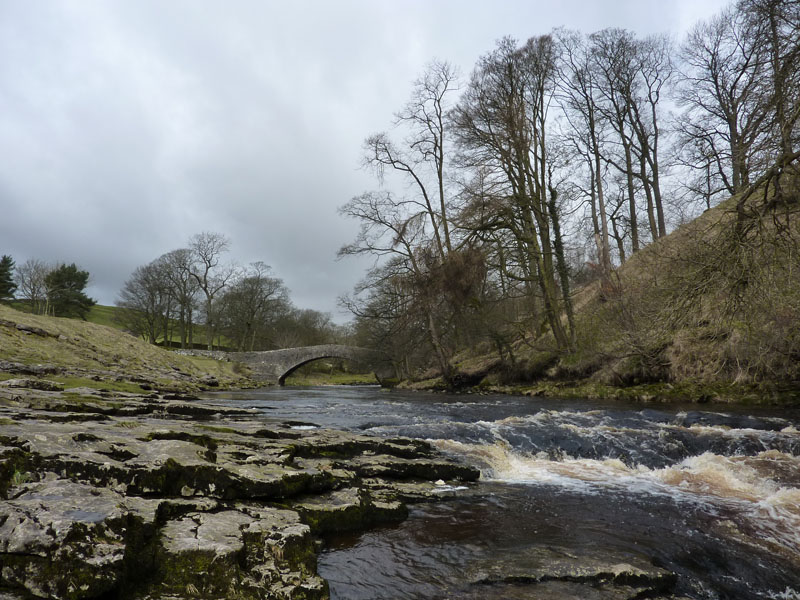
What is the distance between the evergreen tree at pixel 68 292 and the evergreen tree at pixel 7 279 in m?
3.72

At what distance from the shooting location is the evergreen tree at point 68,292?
4891cm

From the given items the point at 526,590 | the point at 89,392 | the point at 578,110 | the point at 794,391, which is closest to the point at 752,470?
the point at 526,590

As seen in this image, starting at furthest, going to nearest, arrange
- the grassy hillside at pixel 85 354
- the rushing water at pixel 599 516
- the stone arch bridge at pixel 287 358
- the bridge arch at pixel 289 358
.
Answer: the bridge arch at pixel 289 358, the stone arch bridge at pixel 287 358, the grassy hillside at pixel 85 354, the rushing water at pixel 599 516

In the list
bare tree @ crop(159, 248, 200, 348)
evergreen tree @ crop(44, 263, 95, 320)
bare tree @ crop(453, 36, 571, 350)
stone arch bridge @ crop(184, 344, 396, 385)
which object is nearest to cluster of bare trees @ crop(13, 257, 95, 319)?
evergreen tree @ crop(44, 263, 95, 320)

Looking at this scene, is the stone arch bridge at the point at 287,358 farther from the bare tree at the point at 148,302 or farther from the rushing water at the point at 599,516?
the rushing water at the point at 599,516

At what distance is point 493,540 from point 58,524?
3.32 m

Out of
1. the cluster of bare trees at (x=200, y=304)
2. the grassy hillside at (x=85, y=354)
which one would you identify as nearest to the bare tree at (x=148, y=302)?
the cluster of bare trees at (x=200, y=304)

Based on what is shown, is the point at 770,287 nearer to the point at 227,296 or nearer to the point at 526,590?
the point at 526,590

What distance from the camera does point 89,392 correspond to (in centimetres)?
956

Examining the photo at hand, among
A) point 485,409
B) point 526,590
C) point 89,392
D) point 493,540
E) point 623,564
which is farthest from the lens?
point 485,409

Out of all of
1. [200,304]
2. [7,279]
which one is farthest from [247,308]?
[7,279]

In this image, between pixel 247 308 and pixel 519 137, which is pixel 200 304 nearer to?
pixel 247 308

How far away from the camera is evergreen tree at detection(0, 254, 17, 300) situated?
47.1 metres

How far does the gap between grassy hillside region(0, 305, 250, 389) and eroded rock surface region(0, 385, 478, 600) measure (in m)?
11.2
